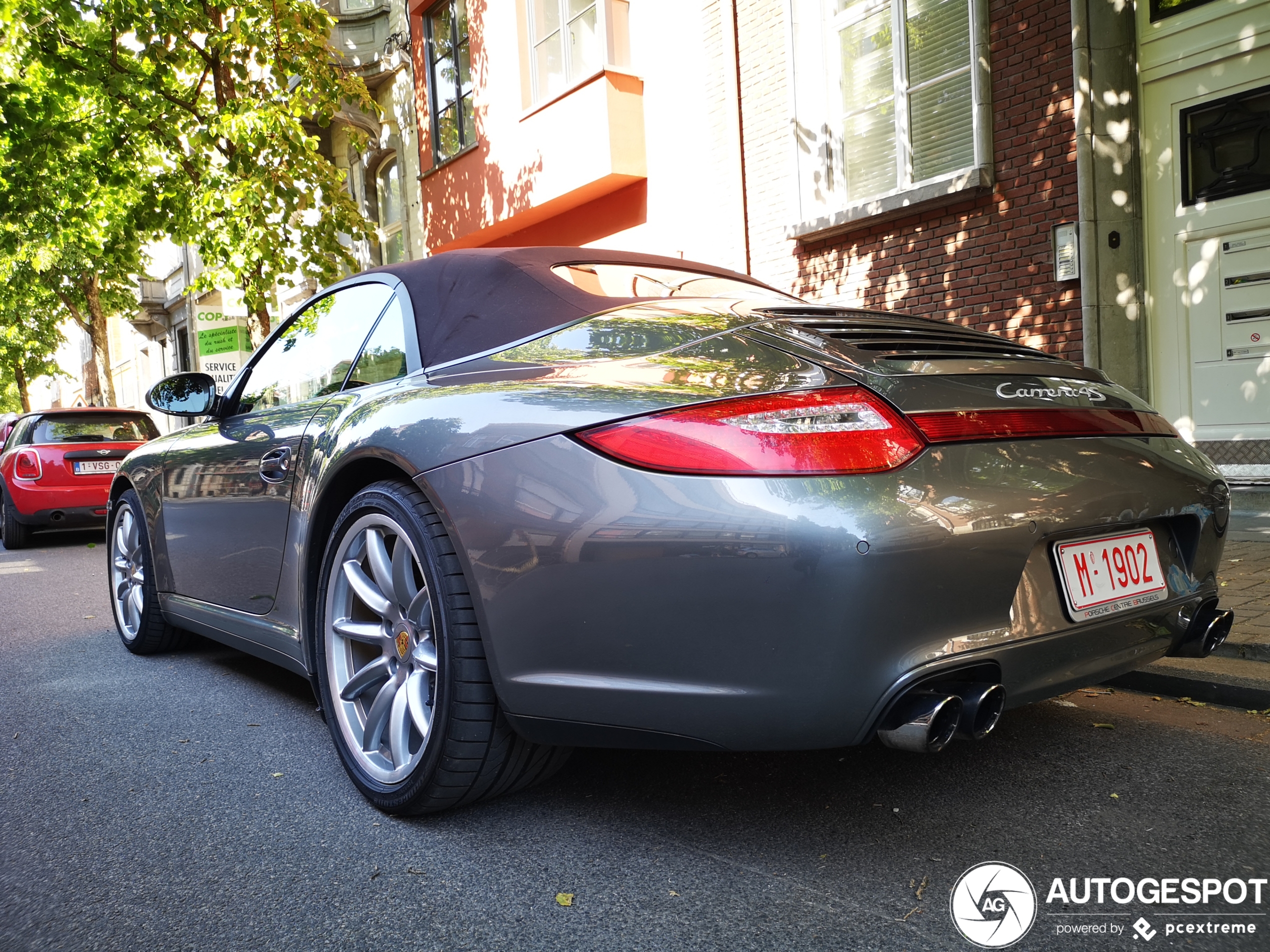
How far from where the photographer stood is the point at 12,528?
35.5 ft

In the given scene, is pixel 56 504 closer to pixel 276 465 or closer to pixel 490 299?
pixel 276 465

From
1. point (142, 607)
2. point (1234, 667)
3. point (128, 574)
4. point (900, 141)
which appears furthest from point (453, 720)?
point (900, 141)

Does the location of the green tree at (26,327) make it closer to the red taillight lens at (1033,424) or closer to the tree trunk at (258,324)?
the tree trunk at (258,324)

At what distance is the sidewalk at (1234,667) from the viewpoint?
125 inches

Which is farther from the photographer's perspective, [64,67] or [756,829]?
[64,67]

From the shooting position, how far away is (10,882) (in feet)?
7.23

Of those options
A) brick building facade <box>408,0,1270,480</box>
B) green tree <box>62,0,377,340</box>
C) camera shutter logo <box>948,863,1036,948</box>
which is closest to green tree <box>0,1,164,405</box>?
green tree <box>62,0,377,340</box>

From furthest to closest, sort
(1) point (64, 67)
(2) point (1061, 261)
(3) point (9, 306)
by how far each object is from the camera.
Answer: (3) point (9, 306)
(1) point (64, 67)
(2) point (1061, 261)

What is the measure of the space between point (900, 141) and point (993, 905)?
25.2 ft

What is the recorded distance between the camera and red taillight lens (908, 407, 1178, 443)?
6.52 ft

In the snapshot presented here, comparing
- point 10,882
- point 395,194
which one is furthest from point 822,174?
point 395,194

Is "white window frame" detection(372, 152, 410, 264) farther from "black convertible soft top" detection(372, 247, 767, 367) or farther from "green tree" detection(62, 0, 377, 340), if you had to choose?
"black convertible soft top" detection(372, 247, 767, 367)

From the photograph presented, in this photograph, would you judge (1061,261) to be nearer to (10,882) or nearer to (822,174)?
(822,174)

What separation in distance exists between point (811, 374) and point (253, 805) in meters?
1.81
